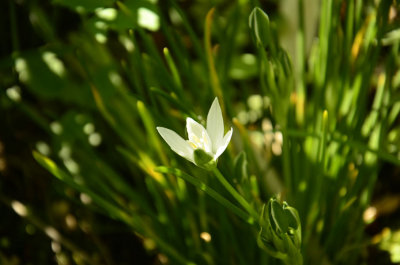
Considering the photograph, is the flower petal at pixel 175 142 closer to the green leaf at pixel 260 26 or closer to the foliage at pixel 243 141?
the foliage at pixel 243 141

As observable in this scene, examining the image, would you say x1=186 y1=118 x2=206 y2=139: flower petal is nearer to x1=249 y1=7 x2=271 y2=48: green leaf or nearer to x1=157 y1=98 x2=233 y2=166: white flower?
x1=157 y1=98 x2=233 y2=166: white flower

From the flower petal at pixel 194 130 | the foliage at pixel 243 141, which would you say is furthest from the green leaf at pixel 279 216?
the flower petal at pixel 194 130

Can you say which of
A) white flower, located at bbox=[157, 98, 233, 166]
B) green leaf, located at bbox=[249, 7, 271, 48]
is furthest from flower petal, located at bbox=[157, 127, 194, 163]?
green leaf, located at bbox=[249, 7, 271, 48]

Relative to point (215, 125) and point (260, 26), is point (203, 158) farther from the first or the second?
point (260, 26)

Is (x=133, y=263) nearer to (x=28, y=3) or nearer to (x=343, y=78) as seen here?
(x=343, y=78)

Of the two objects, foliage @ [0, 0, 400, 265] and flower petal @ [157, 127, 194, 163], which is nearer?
flower petal @ [157, 127, 194, 163]

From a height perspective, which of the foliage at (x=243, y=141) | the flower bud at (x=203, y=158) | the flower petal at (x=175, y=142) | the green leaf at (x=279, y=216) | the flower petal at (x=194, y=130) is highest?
the foliage at (x=243, y=141)

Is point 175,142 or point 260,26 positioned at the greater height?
point 260,26

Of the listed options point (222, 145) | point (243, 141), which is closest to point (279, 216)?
point (222, 145)
